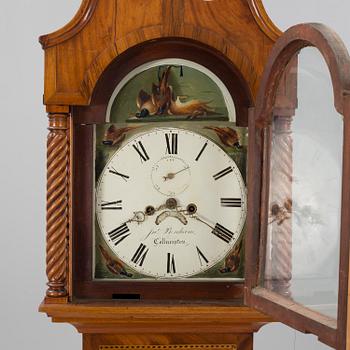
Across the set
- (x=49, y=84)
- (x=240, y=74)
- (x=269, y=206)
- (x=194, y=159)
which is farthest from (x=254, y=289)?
(x=49, y=84)

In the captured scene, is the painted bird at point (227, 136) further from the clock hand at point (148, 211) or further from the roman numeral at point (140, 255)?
the roman numeral at point (140, 255)

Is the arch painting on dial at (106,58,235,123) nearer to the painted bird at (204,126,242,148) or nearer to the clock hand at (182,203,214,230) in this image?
the painted bird at (204,126,242,148)

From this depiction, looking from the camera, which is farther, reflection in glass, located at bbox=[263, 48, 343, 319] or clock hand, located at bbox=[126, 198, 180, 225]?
clock hand, located at bbox=[126, 198, 180, 225]

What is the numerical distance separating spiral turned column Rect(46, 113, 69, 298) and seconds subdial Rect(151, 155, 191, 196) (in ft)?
0.68

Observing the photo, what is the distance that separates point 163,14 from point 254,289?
2.07 feet

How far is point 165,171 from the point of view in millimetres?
2115

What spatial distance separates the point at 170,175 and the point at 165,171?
15mm

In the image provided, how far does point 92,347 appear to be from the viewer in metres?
2.15

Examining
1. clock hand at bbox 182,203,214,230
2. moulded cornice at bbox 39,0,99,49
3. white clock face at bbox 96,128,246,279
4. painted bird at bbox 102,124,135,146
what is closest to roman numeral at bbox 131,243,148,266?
white clock face at bbox 96,128,246,279

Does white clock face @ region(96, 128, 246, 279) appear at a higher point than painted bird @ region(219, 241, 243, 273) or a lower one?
higher

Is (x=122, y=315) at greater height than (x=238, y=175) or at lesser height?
lesser

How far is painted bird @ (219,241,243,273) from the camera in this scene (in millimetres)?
2127

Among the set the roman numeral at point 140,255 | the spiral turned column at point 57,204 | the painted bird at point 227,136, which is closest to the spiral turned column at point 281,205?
the painted bird at point 227,136

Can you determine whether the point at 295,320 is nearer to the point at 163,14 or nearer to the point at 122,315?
the point at 122,315
